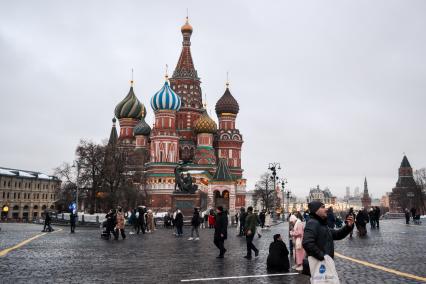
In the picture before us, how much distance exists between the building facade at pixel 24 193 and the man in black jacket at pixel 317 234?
87.4 meters

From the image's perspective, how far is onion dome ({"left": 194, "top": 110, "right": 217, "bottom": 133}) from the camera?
80562mm

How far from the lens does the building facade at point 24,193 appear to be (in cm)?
9256

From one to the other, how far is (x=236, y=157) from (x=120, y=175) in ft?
128

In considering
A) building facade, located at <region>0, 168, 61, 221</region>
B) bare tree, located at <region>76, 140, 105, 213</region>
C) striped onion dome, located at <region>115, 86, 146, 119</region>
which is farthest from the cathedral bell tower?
bare tree, located at <region>76, 140, 105, 213</region>

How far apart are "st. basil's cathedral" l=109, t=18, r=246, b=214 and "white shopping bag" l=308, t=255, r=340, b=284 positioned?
182ft

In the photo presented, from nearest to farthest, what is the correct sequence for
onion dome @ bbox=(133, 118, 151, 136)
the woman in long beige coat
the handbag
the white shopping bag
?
1. the white shopping bag
2. the handbag
3. the woman in long beige coat
4. onion dome @ bbox=(133, 118, 151, 136)

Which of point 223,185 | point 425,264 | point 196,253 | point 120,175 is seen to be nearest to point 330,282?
point 425,264

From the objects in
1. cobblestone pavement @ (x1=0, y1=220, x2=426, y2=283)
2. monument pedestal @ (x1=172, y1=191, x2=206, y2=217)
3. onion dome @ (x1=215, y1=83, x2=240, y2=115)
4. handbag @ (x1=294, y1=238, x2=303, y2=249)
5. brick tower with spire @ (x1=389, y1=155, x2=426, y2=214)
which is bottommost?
cobblestone pavement @ (x1=0, y1=220, x2=426, y2=283)

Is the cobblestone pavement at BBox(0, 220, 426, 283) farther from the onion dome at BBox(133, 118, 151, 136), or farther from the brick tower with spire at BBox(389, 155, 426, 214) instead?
the brick tower with spire at BBox(389, 155, 426, 214)

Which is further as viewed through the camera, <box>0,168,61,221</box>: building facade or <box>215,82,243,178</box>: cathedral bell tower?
<box>0,168,61,221</box>: building facade

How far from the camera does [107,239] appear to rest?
22.9 meters

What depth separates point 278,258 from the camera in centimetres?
1162

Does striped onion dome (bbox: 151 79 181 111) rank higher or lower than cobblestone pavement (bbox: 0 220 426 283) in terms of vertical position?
higher

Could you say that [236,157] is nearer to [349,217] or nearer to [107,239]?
[107,239]
